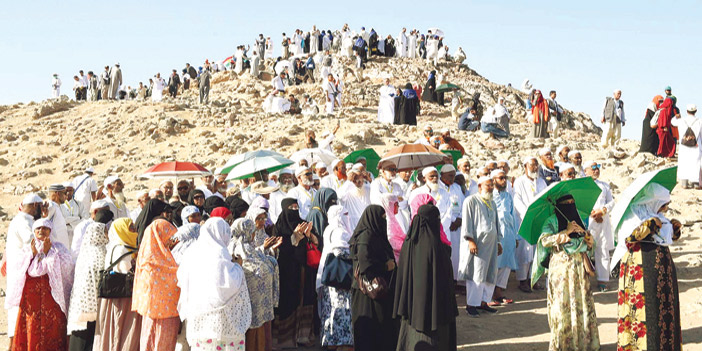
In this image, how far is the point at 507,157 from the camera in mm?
14945

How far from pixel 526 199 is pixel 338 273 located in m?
3.38

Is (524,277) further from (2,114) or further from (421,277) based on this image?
(2,114)

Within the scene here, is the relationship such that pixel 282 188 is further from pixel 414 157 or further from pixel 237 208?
pixel 237 208

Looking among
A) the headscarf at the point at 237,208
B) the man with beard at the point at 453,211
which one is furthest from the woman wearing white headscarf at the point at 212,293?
the man with beard at the point at 453,211

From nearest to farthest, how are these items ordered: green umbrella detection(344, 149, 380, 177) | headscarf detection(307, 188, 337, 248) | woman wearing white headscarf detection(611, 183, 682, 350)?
woman wearing white headscarf detection(611, 183, 682, 350) < headscarf detection(307, 188, 337, 248) < green umbrella detection(344, 149, 380, 177)

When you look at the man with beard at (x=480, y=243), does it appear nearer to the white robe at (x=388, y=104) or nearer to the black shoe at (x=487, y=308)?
the black shoe at (x=487, y=308)

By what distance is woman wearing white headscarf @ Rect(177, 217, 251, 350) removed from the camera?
179 inches

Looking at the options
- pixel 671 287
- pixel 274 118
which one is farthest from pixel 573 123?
pixel 671 287

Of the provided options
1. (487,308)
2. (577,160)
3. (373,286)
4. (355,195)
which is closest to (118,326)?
(373,286)

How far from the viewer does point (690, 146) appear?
1117cm

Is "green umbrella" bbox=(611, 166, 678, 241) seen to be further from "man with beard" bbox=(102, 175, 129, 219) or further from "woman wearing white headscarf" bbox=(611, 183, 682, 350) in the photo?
"man with beard" bbox=(102, 175, 129, 219)

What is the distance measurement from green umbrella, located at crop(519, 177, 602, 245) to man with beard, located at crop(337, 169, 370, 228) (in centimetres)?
224

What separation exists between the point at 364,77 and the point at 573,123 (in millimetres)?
9414

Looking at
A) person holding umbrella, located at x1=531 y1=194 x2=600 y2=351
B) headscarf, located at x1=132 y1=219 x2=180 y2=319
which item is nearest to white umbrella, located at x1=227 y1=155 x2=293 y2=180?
headscarf, located at x1=132 y1=219 x2=180 y2=319
